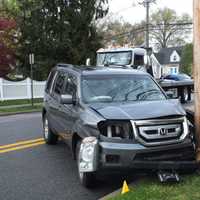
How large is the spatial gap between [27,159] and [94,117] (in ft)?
9.83

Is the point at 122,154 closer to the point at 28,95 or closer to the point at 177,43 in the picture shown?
the point at 28,95

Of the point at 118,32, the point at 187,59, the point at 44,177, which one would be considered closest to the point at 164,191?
the point at 44,177

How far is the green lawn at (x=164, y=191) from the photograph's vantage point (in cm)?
564

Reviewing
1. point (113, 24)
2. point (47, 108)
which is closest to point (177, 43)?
point (113, 24)

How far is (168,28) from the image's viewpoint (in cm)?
8694

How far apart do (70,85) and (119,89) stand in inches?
44.0

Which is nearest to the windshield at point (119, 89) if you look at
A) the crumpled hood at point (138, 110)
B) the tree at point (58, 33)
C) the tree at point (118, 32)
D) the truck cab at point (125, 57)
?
the crumpled hood at point (138, 110)

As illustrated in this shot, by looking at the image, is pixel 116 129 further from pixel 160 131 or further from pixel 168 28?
pixel 168 28

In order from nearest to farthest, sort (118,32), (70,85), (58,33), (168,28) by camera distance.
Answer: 1. (70,85)
2. (58,33)
3. (118,32)
4. (168,28)

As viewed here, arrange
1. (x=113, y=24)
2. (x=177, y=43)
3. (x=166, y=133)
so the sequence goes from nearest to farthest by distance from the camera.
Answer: (x=166, y=133) → (x=113, y=24) → (x=177, y=43)

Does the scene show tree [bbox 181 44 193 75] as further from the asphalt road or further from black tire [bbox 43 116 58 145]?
the asphalt road

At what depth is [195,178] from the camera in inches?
255

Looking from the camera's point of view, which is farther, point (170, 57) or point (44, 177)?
point (170, 57)

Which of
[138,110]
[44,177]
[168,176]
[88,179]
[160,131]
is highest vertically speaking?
[138,110]
